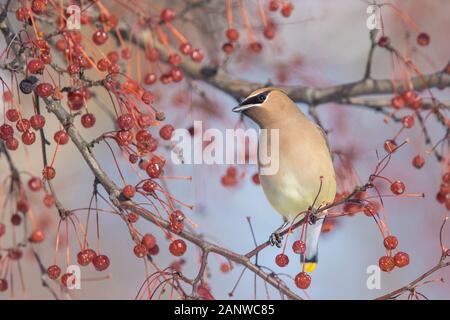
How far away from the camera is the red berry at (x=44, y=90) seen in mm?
1669

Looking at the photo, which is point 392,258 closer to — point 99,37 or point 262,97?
point 262,97

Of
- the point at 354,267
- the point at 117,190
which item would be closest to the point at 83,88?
the point at 117,190

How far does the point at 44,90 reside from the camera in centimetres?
167

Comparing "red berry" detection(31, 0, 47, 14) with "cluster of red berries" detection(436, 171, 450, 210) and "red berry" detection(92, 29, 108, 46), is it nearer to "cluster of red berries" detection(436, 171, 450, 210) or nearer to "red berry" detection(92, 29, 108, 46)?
"red berry" detection(92, 29, 108, 46)

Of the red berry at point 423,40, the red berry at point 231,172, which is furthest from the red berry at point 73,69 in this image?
the red berry at point 423,40

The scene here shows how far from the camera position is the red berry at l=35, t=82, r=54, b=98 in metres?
1.67

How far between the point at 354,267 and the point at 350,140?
4.13 feet

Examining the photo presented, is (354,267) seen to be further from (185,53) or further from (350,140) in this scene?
(185,53)

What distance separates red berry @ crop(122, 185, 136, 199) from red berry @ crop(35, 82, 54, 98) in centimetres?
28

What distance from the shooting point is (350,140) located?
126 inches

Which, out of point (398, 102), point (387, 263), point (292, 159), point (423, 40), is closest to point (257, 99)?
point (292, 159)

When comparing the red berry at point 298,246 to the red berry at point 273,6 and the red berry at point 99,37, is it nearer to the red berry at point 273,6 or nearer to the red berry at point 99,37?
the red berry at point 99,37

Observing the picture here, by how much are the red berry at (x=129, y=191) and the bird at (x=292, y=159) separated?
78cm

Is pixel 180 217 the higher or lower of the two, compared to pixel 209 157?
lower
